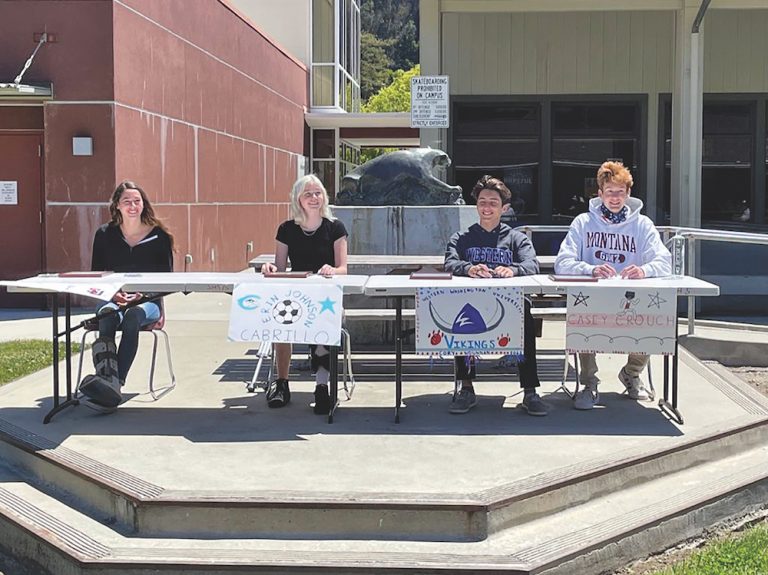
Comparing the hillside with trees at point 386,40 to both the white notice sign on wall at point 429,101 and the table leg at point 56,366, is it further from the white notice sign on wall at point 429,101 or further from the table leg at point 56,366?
the table leg at point 56,366

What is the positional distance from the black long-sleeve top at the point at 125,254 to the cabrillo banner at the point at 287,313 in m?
1.17

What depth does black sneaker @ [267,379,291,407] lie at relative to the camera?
21.0 ft

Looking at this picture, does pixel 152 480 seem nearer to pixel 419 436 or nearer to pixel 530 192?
pixel 419 436

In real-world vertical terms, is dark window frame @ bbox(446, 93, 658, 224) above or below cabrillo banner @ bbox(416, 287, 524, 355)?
above

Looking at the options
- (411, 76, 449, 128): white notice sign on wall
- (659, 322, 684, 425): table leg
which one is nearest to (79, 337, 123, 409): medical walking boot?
(659, 322, 684, 425): table leg

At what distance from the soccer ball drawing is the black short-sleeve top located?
0.84 meters

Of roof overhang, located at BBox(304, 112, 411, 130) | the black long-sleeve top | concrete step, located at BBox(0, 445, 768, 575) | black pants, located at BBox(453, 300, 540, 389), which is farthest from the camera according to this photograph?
roof overhang, located at BBox(304, 112, 411, 130)

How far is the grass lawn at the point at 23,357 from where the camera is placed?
7.95 meters

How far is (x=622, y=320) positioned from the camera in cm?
588

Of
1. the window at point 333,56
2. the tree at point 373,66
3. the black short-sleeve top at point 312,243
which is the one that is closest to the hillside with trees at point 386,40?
the tree at point 373,66

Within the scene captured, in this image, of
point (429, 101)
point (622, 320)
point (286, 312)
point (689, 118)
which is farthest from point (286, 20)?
point (622, 320)

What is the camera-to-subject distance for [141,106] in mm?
13492

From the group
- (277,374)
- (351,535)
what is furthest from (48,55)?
(351,535)

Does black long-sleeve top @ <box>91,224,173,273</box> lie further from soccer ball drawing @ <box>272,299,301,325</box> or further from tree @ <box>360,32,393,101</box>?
tree @ <box>360,32,393,101</box>
